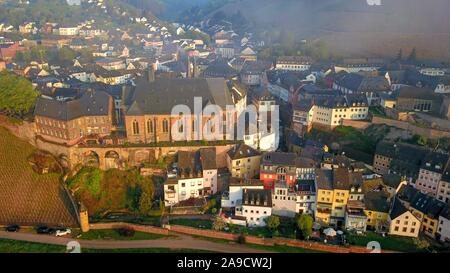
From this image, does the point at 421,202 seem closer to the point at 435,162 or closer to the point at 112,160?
the point at 435,162

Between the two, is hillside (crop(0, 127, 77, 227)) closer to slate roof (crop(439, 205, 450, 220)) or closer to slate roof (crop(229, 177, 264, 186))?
slate roof (crop(229, 177, 264, 186))

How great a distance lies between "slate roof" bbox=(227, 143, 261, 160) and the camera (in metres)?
48.7

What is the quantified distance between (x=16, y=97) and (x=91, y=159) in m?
14.7

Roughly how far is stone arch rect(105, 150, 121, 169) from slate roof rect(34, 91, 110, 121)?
539 centimetres

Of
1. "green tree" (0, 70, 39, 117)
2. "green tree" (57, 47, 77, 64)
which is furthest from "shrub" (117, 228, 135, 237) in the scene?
"green tree" (57, 47, 77, 64)

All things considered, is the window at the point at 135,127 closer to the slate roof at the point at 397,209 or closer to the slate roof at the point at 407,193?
the slate roof at the point at 397,209

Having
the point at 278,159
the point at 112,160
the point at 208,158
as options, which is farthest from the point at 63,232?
the point at 278,159

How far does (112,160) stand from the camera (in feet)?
165

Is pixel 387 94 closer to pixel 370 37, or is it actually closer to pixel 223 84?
pixel 223 84

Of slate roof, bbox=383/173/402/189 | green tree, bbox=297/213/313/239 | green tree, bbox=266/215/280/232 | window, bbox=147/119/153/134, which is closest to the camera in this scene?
green tree, bbox=297/213/313/239

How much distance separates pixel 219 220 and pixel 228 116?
16.9 metres

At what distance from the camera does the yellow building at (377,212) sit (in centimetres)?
4159

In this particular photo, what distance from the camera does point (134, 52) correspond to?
383ft

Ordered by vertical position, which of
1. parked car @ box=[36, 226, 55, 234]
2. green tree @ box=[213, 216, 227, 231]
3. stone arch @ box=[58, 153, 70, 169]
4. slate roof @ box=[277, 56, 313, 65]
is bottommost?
parked car @ box=[36, 226, 55, 234]
